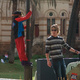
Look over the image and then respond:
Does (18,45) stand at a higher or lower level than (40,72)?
higher

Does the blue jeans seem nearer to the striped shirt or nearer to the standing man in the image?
the standing man

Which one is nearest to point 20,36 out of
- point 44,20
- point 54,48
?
point 54,48

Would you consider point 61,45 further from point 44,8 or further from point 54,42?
point 44,8

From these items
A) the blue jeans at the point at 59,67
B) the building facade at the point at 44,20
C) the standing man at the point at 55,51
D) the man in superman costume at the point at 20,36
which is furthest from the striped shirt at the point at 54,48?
the building facade at the point at 44,20

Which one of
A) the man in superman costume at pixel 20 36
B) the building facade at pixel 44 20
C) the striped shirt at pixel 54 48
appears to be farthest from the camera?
the building facade at pixel 44 20

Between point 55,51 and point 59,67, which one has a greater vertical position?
point 55,51

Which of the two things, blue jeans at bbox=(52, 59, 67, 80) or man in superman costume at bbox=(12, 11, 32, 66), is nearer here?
blue jeans at bbox=(52, 59, 67, 80)

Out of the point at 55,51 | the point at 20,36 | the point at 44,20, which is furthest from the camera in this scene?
the point at 44,20

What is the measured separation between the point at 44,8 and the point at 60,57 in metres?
26.6

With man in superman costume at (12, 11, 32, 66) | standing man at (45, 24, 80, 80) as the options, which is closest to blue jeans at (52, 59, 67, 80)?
standing man at (45, 24, 80, 80)

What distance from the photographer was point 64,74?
823 cm

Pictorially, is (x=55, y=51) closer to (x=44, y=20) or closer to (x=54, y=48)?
(x=54, y=48)

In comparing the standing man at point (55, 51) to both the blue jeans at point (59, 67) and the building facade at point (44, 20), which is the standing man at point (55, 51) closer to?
the blue jeans at point (59, 67)

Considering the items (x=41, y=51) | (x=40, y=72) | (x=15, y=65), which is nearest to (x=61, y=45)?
(x=40, y=72)
